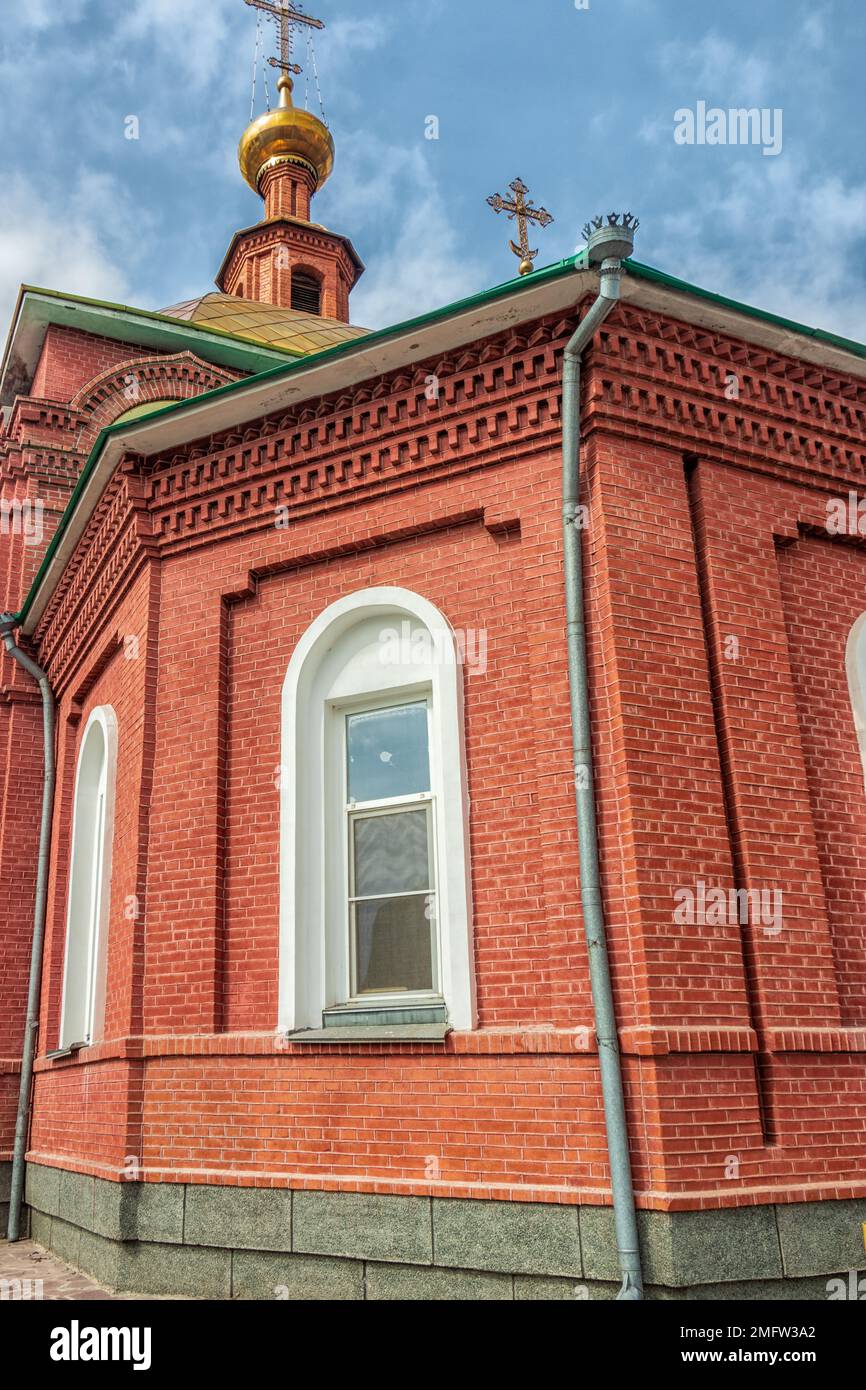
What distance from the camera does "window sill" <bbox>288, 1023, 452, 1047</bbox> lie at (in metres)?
5.79

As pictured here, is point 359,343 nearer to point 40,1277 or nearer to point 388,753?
point 388,753

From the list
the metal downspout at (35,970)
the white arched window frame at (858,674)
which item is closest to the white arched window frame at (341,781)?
the white arched window frame at (858,674)

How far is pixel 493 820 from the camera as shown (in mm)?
6086

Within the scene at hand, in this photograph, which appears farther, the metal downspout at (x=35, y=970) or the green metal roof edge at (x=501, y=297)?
the metal downspout at (x=35, y=970)

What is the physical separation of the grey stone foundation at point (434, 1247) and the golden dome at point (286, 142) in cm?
1934

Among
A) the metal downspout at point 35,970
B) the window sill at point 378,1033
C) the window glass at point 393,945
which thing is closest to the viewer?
the window sill at point 378,1033

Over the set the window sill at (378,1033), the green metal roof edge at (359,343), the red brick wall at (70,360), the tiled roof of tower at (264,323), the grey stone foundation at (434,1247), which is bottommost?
the grey stone foundation at (434,1247)

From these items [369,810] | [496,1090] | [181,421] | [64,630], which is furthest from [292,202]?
[496,1090]

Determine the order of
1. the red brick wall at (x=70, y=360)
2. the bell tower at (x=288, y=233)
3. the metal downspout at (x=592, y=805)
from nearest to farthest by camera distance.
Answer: the metal downspout at (x=592, y=805), the red brick wall at (x=70, y=360), the bell tower at (x=288, y=233)

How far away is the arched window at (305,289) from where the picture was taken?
20.4 m

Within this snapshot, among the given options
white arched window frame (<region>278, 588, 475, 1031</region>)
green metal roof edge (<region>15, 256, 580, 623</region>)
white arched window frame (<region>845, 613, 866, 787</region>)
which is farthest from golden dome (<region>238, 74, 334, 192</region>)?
white arched window frame (<region>845, 613, 866, 787</region>)

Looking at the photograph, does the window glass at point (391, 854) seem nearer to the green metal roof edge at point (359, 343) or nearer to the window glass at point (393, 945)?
the window glass at point (393, 945)

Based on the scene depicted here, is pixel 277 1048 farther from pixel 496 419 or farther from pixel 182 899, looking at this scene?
pixel 496 419

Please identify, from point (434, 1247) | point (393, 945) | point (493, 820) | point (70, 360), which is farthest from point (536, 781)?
point (70, 360)
